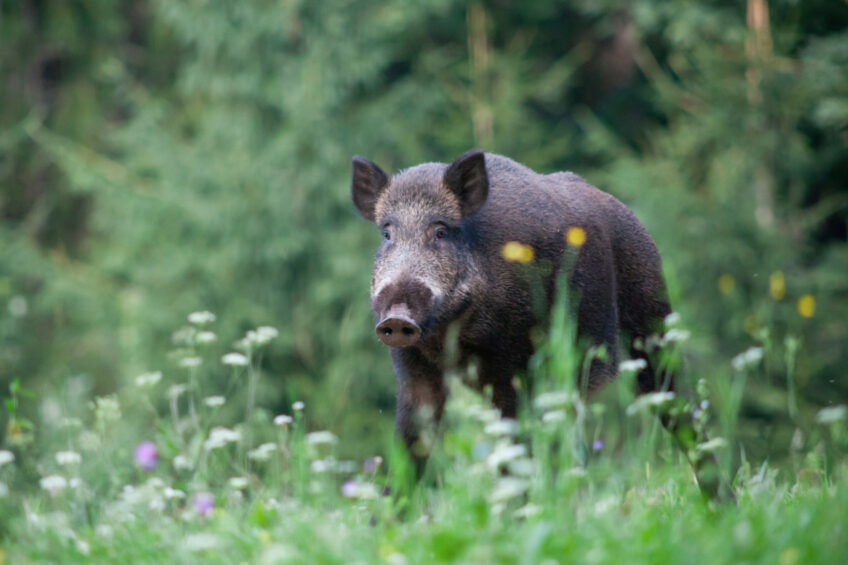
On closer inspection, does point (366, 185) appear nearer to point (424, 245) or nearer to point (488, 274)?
point (424, 245)

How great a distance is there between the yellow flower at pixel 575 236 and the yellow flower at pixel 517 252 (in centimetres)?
19

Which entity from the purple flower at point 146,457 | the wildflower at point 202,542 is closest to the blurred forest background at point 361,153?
the purple flower at point 146,457

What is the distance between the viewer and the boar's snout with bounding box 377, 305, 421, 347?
13.8ft

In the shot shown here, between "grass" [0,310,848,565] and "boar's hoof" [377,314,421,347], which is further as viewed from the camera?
"boar's hoof" [377,314,421,347]

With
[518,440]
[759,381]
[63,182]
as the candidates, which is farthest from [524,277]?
[63,182]

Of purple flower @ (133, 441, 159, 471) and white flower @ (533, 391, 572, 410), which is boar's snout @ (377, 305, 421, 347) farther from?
white flower @ (533, 391, 572, 410)

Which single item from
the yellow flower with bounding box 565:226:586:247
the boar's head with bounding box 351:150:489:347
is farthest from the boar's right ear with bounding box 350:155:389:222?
the yellow flower with bounding box 565:226:586:247

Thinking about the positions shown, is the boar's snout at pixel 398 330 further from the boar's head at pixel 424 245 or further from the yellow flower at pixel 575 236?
the yellow flower at pixel 575 236

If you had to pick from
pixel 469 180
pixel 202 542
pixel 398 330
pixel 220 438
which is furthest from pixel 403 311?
pixel 202 542

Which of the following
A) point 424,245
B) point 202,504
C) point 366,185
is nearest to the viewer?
point 202,504

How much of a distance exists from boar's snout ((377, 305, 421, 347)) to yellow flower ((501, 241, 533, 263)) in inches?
26.3

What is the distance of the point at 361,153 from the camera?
1462 cm

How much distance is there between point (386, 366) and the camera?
14.5 meters

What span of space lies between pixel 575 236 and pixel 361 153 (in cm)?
1025
